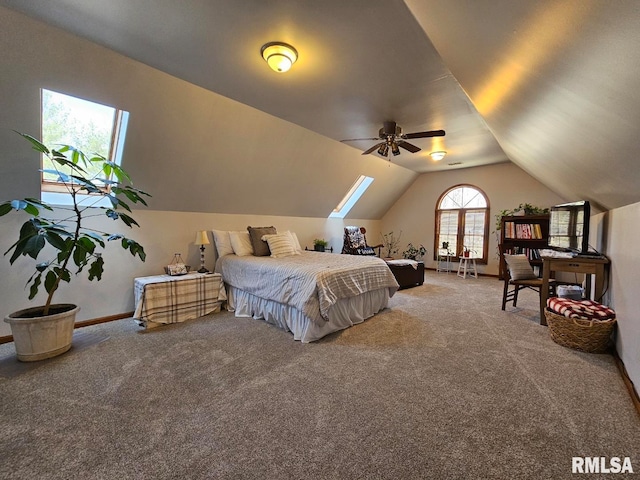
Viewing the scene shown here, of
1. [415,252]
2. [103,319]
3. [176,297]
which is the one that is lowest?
[103,319]

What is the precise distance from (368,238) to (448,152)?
126 inches

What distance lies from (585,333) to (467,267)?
4162mm

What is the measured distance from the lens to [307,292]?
2.71 metres

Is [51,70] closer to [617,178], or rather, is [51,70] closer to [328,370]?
[328,370]

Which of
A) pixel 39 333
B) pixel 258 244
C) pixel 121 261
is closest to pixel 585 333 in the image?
pixel 258 244

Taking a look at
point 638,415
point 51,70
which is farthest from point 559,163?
point 51,70

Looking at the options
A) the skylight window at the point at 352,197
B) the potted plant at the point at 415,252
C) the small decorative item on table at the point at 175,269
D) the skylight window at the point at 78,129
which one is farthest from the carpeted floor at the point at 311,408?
the potted plant at the point at 415,252

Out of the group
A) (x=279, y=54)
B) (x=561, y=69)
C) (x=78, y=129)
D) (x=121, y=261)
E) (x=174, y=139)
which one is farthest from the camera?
(x=121, y=261)

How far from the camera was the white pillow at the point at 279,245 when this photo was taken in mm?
4000

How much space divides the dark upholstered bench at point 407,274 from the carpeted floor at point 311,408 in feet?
6.78

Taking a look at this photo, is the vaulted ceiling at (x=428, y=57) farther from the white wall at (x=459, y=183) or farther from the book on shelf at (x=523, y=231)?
the white wall at (x=459, y=183)

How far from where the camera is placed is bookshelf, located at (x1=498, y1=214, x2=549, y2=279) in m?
5.22

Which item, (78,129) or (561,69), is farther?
(78,129)

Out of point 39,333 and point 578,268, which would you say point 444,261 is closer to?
point 578,268
